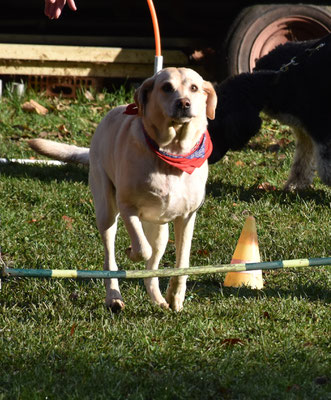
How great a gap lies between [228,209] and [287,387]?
2.98m

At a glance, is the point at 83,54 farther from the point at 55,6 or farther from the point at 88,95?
the point at 55,6

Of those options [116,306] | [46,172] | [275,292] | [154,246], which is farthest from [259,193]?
[116,306]

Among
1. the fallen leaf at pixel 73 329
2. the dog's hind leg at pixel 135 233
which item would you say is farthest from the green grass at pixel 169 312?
the dog's hind leg at pixel 135 233

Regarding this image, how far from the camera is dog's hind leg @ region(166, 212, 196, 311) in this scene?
4.08 m

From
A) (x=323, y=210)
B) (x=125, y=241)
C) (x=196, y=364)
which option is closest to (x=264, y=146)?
(x=323, y=210)

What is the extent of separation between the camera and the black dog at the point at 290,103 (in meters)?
6.32

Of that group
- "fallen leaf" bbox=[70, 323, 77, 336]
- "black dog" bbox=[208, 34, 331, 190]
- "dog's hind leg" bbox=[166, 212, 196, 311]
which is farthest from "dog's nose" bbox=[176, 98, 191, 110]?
"black dog" bbox=[208, 34, 331, 190]

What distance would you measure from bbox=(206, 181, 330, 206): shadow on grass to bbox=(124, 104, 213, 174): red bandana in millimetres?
2447

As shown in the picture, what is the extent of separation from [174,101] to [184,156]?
317mm

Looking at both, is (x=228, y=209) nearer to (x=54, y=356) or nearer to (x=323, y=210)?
(x=323, y=210)

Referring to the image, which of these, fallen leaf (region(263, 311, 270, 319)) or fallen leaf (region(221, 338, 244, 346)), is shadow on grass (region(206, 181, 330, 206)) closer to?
fallen leaf (region(263, 311, 270, 319))

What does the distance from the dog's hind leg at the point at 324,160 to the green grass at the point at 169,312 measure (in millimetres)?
181

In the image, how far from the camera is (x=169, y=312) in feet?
13.3

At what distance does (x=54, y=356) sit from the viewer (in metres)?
3.45
